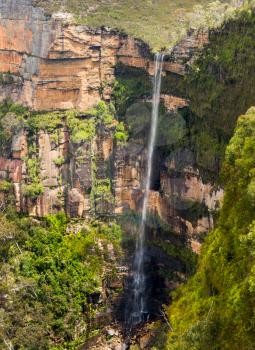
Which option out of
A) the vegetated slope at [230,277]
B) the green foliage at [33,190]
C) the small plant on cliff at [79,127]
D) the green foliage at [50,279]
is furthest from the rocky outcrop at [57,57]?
the vegetated slope at [230,277]

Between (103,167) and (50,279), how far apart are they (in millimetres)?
4629

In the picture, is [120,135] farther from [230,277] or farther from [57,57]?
[230,277]

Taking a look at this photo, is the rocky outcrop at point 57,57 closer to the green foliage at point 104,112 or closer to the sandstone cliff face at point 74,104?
the sandstone cliff face at point 74,104

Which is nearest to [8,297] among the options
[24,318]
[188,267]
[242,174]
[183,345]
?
[24,318]

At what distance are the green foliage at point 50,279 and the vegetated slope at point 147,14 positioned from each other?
7.29 m

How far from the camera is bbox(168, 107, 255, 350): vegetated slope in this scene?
8820 millimetres

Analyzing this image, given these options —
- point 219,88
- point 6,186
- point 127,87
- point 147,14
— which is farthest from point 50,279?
point 147,14

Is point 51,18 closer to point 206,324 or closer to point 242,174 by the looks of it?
point 242,174

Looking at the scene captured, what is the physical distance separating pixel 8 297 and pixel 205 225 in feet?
22.8

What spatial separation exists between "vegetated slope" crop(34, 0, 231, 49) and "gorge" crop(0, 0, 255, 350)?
0.10 meters

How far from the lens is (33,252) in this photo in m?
18.7

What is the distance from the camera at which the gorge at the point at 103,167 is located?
17.2 meters

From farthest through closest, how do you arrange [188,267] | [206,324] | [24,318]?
[188,267] → [24,318] → [206,324]

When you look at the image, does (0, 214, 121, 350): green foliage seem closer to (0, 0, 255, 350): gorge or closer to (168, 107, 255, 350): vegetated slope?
(0, 0, 255, 350): gorge
